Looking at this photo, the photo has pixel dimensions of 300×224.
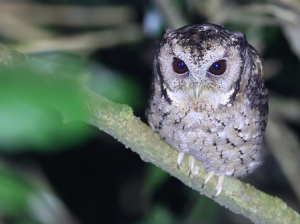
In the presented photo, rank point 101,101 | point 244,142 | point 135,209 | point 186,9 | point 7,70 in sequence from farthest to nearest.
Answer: point 135,209 < point 186,9 < point 244,142 < point 101,101 < point 7,70

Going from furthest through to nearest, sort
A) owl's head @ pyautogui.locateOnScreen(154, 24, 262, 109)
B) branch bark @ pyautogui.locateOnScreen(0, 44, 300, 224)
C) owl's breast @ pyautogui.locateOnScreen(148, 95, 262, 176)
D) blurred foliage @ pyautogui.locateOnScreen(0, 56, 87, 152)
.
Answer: owl's breast @ pyautogui.locateOnScreen(148, 95, 262, 176) → owl's head @ pyautogui.locateOnScreen(154, 24, 262, 109) → branch bark @ pyautogui.locateOnScreen(0, 44, 300, 224) → blurred foliage @ pyautogui.locateOnScreen(0, 56, 87, 152)

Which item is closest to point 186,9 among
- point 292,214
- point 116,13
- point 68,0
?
point 116,13

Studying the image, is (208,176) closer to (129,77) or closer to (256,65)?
(256,65)

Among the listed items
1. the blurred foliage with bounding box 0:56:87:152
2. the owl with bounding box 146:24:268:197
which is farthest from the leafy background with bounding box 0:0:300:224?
the blurred foliage with bounding box 0:56:87:152

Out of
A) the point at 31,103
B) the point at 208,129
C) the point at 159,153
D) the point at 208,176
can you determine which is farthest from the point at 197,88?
the point at 31,103

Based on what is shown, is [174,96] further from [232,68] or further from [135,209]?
[135,209]

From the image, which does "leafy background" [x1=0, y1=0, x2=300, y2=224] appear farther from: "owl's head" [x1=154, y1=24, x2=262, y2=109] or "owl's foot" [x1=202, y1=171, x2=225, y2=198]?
"owl's foot" [x1=202, y1=171, x2=225, y2=198]

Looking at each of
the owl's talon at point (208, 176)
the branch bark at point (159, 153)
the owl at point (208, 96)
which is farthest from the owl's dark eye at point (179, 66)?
the owl's talon at point (208, 176)
